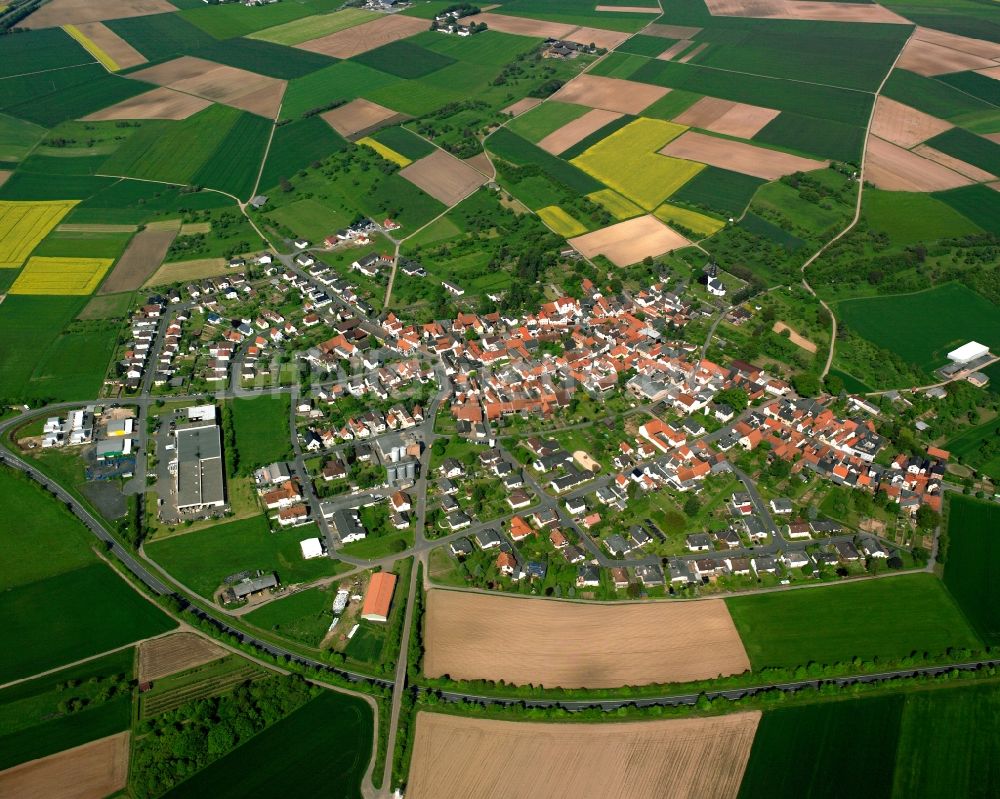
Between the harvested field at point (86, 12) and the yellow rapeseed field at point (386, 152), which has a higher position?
the harvested field at point (86, 12)

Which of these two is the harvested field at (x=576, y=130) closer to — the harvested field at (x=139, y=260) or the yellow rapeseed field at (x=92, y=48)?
the harvested field at (x=139, y=260)

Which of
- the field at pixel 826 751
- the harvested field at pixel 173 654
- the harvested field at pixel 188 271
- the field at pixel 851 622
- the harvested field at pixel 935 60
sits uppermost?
the harvested field at pixel 935 60

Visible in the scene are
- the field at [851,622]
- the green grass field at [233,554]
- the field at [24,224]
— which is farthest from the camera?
the field at [24,224]

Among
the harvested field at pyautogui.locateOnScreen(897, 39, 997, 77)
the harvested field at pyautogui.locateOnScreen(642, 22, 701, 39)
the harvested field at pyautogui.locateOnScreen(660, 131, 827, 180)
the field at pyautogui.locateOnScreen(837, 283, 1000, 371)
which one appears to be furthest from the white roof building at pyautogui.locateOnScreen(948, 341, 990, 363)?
the harvested field at pyautogui.locateOnScreen(642, 22, 701, 39)

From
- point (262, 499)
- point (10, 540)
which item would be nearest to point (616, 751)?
point (262, 499)

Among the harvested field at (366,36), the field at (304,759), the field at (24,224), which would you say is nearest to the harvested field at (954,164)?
the harvested field at (366,36)

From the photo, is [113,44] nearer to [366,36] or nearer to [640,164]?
[366,36]

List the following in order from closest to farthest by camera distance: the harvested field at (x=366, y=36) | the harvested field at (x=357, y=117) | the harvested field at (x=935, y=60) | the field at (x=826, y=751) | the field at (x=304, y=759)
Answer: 1. the field at (x=826, y=751)
2. the field at (x=304, y=759)
3. the harvested field at (x=357, y=117)
4. the harvested field at (x=935, y=60)
5. the harvested field at (x=366, y=36)
